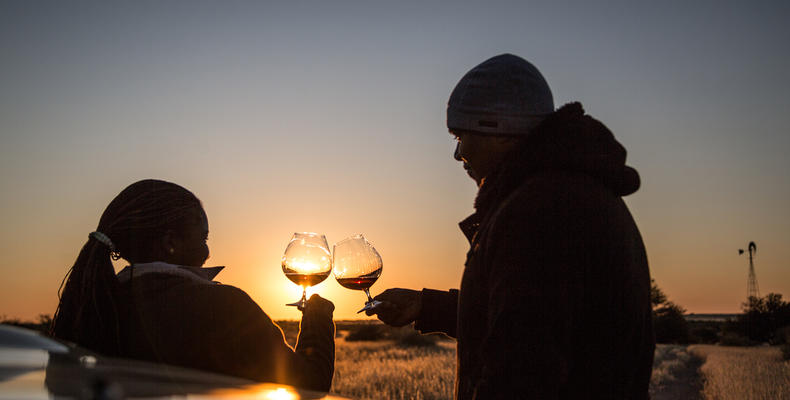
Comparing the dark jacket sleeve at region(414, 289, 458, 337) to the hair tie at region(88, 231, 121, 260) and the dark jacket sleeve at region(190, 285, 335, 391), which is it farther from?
the hair tie at region(88, 231, 121, 260)

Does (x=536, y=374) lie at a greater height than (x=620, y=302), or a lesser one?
lesser

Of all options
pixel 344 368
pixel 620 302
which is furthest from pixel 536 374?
pixel 344 368

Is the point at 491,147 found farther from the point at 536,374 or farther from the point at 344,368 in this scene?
the point at 344,368

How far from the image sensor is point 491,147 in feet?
8.49

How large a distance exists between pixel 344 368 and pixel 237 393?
18.8m

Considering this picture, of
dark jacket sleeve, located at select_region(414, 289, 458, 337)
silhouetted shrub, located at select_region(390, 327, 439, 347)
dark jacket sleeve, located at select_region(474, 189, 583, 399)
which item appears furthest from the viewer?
silhouetted shrub, located at select_region(390, 327, 439, 347)

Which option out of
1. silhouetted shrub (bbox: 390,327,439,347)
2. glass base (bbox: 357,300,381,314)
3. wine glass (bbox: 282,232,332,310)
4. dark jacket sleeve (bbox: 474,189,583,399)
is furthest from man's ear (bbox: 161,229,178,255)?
silhouetted shrub (bbox: 390,327,439,347)

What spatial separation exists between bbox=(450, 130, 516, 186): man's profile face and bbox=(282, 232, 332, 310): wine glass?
134 centimetres

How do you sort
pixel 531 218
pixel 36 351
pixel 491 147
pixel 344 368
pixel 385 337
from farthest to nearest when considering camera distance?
pixel 385 337 < pixel 344 368 < pixel 491 147 < pixel 531 218 < pixel 36 351

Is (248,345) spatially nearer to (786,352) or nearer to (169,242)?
(169,242)

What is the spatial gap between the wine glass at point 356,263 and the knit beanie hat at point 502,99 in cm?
141

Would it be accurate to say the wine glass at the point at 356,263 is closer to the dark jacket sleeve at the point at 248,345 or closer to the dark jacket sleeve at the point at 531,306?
the dark jacket sleeve at the point at 248,345

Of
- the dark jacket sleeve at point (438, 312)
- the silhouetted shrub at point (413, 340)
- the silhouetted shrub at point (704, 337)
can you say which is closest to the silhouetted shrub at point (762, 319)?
the silhouetted shrub at point (704, 337)

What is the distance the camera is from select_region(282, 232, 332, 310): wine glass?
3.63 meters
